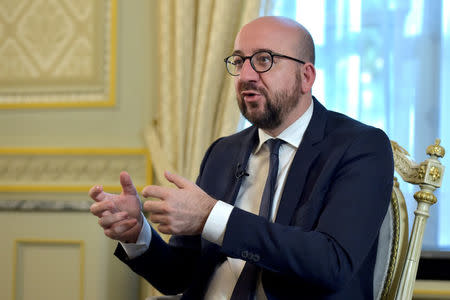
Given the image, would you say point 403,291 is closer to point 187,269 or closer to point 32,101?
point 187,269

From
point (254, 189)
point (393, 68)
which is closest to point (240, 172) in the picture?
point (254, 189)

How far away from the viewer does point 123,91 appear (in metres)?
3.09

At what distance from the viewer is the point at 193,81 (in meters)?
2.92

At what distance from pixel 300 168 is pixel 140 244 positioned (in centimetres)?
59

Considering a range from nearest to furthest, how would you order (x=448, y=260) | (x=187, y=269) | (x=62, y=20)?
1. (x=187, y=269)
2. (x=448, y=260)
3. (x=62, y=20)

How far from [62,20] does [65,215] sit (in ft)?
3.65

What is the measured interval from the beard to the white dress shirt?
0.06m

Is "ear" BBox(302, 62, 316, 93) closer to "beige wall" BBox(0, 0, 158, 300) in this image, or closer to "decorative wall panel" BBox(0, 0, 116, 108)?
"beige wall" BBox(0, 0, 158, 300)

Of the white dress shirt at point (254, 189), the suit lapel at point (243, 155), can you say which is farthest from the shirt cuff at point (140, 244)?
the suit lapel at point (243, 155)

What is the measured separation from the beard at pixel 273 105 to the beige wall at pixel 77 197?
1296 mm

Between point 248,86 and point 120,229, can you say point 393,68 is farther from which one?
point 120,229

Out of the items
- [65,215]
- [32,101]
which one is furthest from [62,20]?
[65,215]

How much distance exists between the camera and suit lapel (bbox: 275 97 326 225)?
1682 millimetres

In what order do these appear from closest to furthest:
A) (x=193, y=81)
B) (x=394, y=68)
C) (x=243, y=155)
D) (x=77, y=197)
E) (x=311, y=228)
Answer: (x=311, y=228)
(x=243, y=155)
(x=394, y=68)
(x=193, y=81)
(x=77, y=197)
